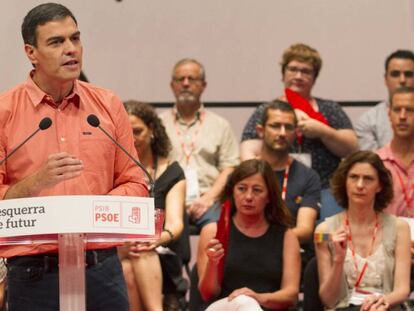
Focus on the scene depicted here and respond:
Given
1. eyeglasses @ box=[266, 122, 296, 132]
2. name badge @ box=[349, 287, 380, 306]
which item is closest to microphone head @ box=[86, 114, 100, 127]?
name badge @ box=[349, 287, 380, 306]

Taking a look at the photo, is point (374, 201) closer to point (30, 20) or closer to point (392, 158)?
point (392, 158)

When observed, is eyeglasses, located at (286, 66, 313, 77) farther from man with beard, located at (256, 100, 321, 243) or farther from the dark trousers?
the dark trousers

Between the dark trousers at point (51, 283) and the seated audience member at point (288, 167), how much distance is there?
2.16 metres

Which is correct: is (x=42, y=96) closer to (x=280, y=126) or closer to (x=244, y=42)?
(x=280, y=126)

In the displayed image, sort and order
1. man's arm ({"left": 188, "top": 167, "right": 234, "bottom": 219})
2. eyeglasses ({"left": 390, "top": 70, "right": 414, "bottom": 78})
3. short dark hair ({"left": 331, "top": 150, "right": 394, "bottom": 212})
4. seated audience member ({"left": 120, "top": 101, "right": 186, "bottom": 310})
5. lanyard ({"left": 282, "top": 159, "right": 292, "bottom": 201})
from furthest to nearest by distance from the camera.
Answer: eyeglasses ({"left": 390, "top": 70, "right": 414, "bottom": 78})
man's arm ({"left": 188, "top": 167, "right": 234, "bottom": 219})
lanyard ({"left": 282, "top": 159, "right": 292, "bottom": 201})
short dark hair ({"left": 331, "top": 150, "right": 394, "bottom": 212})
seated audience member ({"left": 120, "top": 101, "right": 186, "bottom": 310})

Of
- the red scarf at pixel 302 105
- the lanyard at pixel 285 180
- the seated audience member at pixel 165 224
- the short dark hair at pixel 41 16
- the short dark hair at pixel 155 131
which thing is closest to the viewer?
the short dark hair at pixel 41 16

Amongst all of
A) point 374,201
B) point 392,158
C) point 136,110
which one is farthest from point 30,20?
point 392,158

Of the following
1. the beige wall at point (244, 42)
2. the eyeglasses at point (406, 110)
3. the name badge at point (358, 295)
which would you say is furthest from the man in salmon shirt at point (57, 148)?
the beige wall at point (244, 42)

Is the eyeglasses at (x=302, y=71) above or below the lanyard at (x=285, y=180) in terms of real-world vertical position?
above

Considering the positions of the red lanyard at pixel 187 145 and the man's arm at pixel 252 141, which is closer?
the man's arm at pixel 252 141

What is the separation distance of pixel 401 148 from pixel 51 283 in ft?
9.13

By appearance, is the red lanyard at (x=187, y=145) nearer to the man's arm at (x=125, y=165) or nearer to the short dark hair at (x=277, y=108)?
the short dark hair at (x=277, y=108)

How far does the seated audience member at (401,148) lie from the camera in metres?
4.84

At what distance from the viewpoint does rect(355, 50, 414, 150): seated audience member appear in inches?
217
